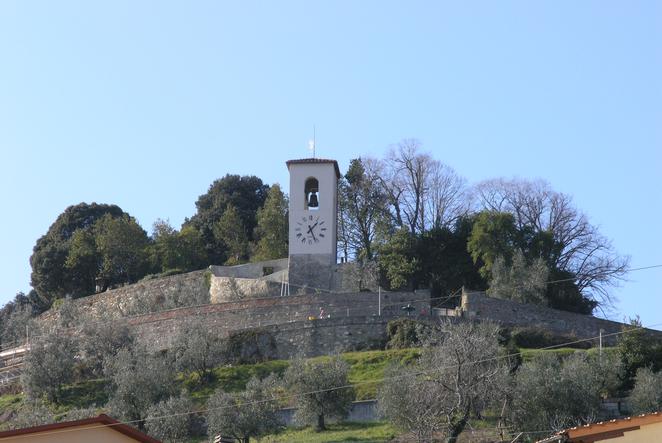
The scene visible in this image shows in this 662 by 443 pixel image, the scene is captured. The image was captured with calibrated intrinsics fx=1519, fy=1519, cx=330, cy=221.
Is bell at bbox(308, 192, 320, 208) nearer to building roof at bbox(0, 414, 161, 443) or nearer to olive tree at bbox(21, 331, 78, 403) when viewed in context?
olive tree at bbox(21, 331, 78, 403)

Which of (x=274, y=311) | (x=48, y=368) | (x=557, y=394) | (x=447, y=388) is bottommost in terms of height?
(x=557, y=394)

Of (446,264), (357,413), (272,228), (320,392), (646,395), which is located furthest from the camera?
(272,228)

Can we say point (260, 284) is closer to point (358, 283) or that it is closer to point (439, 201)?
point (358, 283)

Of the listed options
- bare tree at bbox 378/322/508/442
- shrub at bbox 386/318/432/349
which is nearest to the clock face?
shrub at bbox 386/318/432/349

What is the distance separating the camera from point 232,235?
222 feet

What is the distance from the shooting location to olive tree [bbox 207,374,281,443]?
38656 mm

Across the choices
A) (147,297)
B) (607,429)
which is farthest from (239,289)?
(607,429)

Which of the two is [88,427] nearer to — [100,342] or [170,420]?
[170,420]

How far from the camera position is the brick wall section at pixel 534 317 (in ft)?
165

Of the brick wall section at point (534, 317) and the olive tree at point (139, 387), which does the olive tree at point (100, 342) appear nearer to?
the olive tree at point (139, 387)

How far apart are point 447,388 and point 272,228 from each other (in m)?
28.3

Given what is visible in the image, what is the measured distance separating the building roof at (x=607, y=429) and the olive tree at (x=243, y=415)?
1734 cm

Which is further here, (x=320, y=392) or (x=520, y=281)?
(x=520, y=281)

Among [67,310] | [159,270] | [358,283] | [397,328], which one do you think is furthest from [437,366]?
[159,270]
